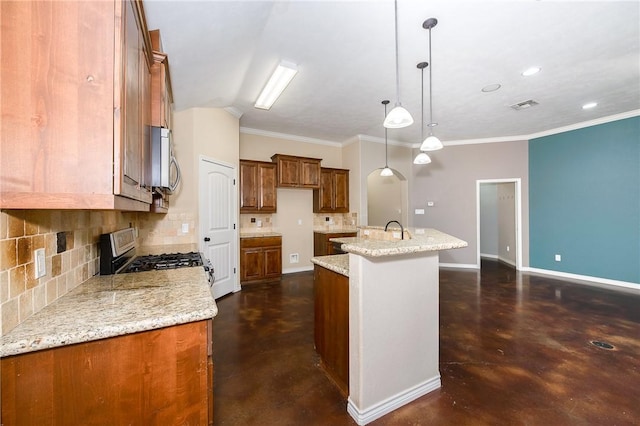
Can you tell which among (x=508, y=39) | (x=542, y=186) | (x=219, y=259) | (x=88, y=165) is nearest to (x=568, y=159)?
(x=542, y=186)

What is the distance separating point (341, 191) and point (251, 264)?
2.52 meters

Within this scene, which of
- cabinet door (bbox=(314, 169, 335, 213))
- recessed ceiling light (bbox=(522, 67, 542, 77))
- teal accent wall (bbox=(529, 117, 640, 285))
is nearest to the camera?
recessed ceiling light (bbox=(522, 67, 542, 77))

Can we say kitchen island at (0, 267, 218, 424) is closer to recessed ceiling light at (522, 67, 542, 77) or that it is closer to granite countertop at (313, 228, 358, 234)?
recessed ceiling light at (522, 67, 542, 77)

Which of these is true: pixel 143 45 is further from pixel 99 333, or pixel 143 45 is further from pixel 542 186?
pixel 542 186

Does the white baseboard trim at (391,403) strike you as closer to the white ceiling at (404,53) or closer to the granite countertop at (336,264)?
the granite countertop at (336,264)

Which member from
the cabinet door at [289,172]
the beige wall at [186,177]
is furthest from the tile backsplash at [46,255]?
the cabinet door at [289,172]

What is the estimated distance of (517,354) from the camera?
2377 millimetres

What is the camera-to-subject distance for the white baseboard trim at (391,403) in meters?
1.62

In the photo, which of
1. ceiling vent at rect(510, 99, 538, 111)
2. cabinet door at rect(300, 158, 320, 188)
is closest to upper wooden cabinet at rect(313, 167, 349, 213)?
cabinet door at rect(300, 158, 320, 188)

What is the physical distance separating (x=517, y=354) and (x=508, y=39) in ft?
9.78

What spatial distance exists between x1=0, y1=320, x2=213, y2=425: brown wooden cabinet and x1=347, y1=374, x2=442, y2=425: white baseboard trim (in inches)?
37.9

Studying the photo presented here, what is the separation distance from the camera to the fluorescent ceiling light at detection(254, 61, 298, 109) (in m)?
2.83

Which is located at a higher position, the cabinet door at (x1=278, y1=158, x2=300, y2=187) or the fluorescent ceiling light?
the fluorescent ceiling light

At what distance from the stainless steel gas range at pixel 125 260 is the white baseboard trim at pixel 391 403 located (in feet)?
4.28
